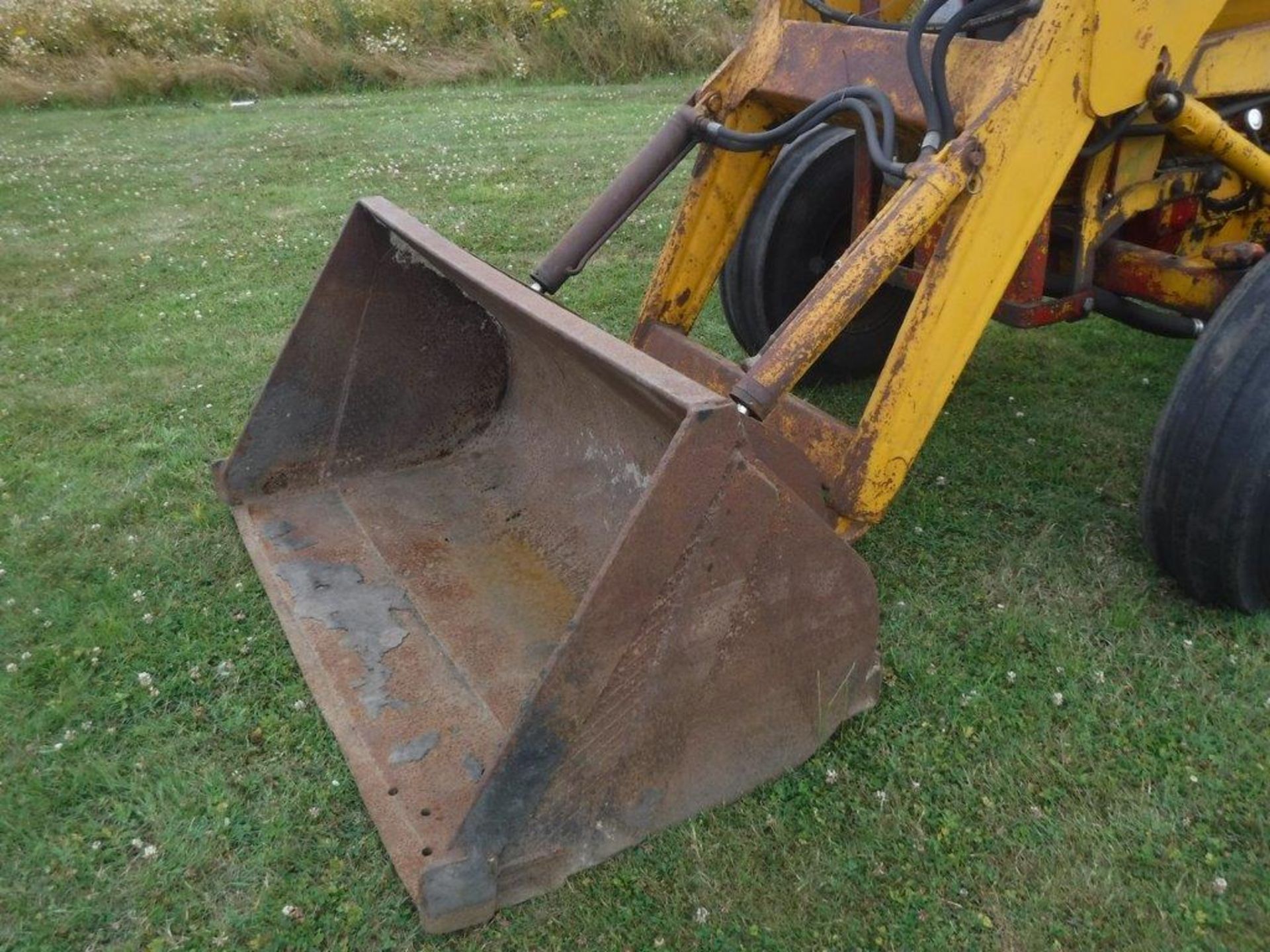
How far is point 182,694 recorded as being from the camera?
2781 millimetres

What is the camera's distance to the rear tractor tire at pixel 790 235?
147 inches

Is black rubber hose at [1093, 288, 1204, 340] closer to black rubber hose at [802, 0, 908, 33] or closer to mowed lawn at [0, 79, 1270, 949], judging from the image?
mowed lawn at [0, 79, 1270, 949]

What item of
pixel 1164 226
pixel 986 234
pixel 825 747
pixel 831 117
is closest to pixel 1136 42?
pixel 986 234

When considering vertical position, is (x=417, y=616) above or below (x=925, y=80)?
below

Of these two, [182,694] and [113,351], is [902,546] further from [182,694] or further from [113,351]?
[113,351]

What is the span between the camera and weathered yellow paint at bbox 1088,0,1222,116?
7.78 ft

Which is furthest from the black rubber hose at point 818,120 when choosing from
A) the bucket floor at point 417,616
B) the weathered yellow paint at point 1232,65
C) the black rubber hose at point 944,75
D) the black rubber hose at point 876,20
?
the bucket floor at point 417,616

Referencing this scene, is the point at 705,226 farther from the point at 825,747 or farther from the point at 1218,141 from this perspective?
the point at 825,747

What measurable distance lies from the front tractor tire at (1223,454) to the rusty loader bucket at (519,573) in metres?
0.89

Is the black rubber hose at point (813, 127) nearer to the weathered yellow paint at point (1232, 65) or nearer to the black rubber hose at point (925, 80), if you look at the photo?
the black rubber hose at point (925, 80)

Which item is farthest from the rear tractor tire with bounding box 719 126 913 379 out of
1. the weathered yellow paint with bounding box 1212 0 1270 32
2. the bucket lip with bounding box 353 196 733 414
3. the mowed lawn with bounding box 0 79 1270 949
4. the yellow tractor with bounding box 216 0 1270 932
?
the weathered yellow paint with bounding box 1212 0 1270 32

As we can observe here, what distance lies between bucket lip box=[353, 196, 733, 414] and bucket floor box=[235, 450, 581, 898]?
0.66 metres

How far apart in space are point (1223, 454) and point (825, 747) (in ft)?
3.81

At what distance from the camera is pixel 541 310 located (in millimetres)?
2480
